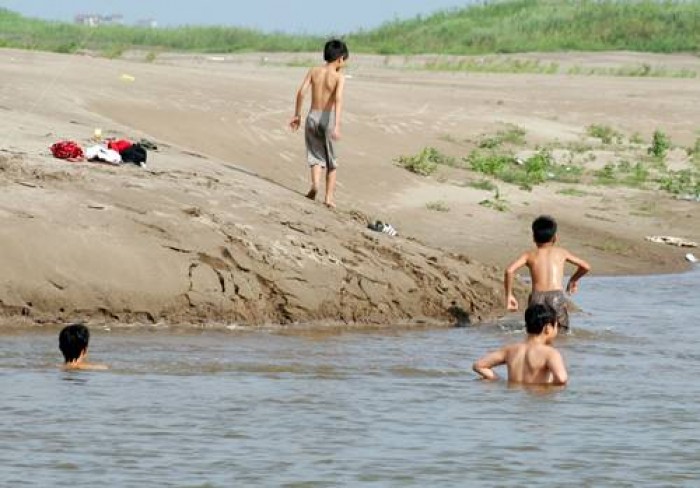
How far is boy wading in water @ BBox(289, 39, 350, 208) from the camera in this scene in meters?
15.0

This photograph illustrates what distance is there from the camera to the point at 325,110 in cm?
1513

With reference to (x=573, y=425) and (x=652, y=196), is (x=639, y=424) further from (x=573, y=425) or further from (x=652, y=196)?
(x=652, y=196)

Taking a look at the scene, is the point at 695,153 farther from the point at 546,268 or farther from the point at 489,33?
the point at 489,33

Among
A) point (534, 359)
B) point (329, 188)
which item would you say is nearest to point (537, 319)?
point (534, 359)

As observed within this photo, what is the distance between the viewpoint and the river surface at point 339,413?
9.16 metres

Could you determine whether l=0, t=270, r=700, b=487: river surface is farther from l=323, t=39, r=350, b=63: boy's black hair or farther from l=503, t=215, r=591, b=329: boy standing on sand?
l=323, t=39, r=350, b=63: boy's black hair

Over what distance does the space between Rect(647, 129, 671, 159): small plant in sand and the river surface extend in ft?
32.5

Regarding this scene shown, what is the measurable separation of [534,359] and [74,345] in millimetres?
2756

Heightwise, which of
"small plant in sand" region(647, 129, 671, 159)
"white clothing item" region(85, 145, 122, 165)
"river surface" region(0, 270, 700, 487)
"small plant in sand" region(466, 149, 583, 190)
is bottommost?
"river surface" region(0, 270, 700, 487)

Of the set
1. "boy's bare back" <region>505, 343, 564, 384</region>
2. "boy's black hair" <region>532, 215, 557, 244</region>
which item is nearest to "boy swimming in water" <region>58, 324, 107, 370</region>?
"boy's bare back" <region>505, 343, 564, 384</region>

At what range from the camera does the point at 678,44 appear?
44344 millimetres

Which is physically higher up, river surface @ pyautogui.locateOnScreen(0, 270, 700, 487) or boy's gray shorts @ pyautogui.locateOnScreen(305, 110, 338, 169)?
boy's gray shorts @ pyautogui.locateOnScreen(305, 110, 338, 169)

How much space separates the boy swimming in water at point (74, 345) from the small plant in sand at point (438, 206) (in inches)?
325

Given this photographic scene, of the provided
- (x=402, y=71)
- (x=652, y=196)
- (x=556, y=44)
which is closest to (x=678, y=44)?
(x=556, y=44)
